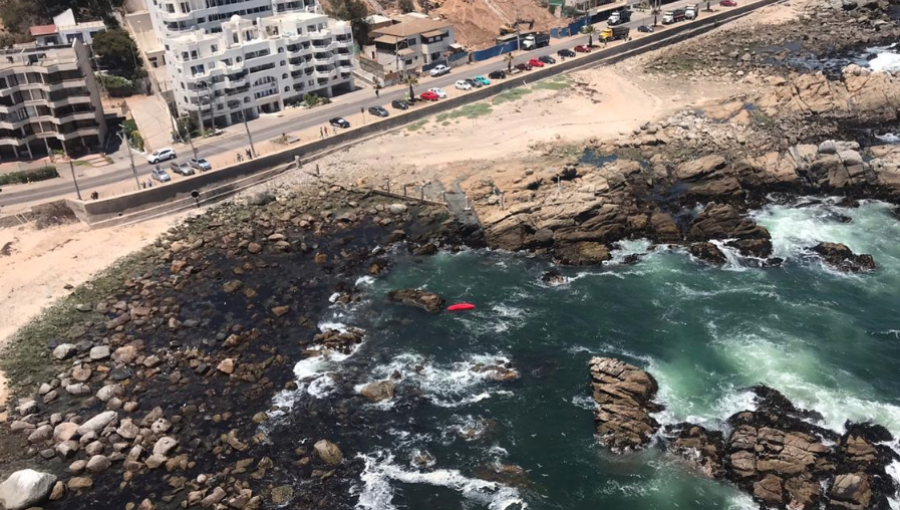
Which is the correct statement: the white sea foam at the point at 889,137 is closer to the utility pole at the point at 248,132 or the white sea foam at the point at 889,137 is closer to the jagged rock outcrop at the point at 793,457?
the jagged rock outcrop at the point at 793,457

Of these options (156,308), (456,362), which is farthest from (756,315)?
(156,308)

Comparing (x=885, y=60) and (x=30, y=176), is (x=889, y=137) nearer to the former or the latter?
(x=885, y=60)

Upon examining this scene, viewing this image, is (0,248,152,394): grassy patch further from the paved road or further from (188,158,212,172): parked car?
the paved road

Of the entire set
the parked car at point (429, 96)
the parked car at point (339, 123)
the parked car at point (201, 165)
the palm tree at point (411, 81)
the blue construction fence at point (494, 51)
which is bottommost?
the parked car at point (201, 165)

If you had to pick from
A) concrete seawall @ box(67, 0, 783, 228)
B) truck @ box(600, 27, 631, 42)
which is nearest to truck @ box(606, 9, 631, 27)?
truck @ box(600, 27, 631, 42)

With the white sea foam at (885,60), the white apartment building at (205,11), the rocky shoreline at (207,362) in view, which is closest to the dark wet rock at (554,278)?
the rocky shoreline at (207,362)

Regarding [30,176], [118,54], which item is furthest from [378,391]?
[118,54]
